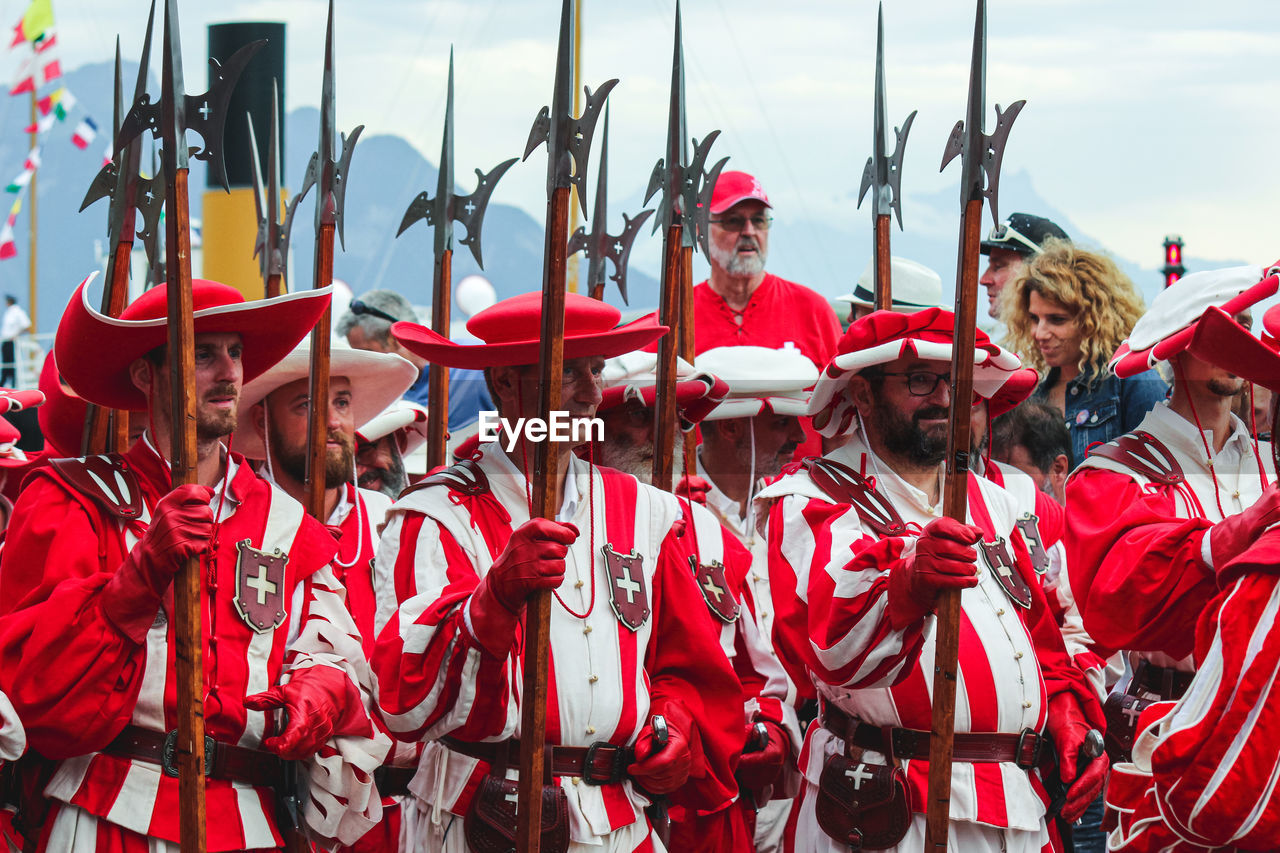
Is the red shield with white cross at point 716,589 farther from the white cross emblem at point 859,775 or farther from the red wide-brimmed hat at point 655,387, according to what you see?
the red wide-brimmed hat at point 655,387

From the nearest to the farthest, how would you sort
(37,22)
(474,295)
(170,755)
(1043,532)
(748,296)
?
(170,755), (1043,532), (748,296), (474,295), (37,22)

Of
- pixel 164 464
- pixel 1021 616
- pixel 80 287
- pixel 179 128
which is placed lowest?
pixel 1021 616

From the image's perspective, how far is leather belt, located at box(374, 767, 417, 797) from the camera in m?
5.12

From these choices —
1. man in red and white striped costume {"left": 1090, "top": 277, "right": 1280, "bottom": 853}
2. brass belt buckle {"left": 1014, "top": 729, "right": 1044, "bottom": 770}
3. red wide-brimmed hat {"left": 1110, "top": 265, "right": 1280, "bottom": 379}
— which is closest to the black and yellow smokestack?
red wide-brimmed hat {"left": 1110, "top": 265, "right": 1280, "bottom": 379}

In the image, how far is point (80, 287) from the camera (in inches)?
159

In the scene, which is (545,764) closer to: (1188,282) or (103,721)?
(103,721)

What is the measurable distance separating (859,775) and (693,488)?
4.46 ft

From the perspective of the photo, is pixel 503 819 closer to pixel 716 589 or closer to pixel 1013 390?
pixel 716 589

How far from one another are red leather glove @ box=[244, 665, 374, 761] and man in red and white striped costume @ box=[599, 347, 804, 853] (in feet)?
3.31

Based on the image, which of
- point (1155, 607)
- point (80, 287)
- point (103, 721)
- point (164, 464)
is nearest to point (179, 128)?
point (80, 287)

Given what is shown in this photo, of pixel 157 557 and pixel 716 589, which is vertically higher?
pixel 157 557

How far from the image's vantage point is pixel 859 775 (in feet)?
14.2

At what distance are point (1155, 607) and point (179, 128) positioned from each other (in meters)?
2.82

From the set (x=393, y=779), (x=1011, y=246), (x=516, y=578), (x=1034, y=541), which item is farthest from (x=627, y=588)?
(x=1011, y=246)
